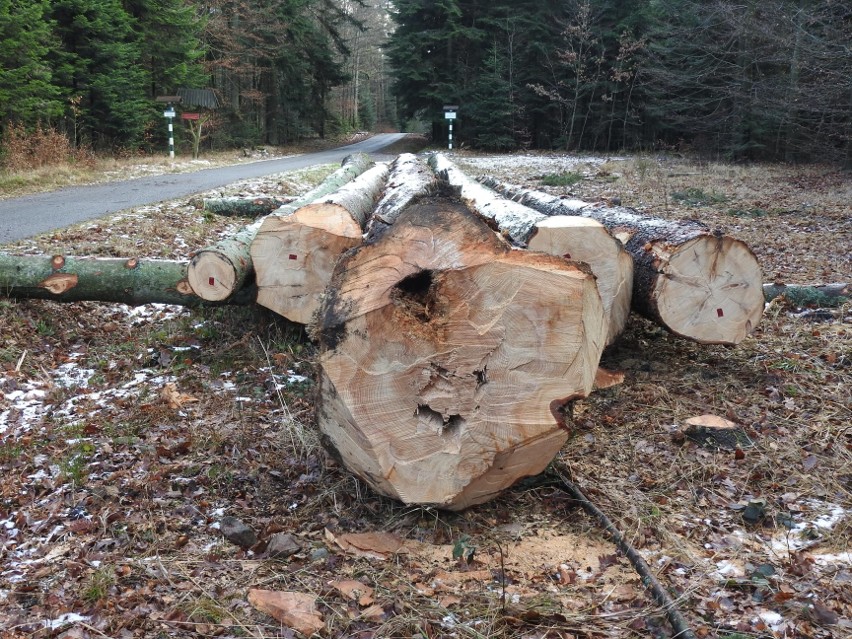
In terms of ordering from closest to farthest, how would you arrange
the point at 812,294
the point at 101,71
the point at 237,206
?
the point at 812,294, the point at 237,206, the point at 101,71

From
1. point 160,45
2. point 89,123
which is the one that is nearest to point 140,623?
point 89,123

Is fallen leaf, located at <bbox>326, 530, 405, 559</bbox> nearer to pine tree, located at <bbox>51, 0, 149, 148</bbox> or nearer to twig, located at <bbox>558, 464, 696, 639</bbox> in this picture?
twig, located at <bbox>558, 464, 696, 639</bbox>

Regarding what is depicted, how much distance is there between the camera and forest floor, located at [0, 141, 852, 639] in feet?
7.75

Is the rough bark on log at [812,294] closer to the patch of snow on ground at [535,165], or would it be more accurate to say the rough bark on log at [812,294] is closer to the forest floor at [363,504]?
the forest floor at [363,504]

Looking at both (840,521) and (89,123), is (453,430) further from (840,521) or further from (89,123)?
(89,123)

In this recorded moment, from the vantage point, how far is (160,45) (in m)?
22.0

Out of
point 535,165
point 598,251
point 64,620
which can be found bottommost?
point 64,620

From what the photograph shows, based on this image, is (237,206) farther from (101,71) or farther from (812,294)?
(101,71)

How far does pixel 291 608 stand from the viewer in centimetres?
235

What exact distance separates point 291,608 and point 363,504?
0.80 metres

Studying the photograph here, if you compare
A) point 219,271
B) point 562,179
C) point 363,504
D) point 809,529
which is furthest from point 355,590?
point 562,179

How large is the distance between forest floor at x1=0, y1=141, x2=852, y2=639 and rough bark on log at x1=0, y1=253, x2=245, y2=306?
297 mm

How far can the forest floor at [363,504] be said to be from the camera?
7.75 ft

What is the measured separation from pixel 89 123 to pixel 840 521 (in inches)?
847
